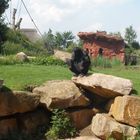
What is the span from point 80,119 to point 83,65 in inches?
57.0

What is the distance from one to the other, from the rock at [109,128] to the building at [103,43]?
20.2m

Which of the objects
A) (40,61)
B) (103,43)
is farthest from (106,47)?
(40,61)

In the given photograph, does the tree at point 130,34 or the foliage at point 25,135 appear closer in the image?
the foliage at point 25,135

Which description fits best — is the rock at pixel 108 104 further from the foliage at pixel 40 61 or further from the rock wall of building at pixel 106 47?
the rock wall of building at pixel 106 47

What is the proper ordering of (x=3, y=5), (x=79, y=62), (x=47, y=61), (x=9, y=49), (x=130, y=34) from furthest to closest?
(x=130, y=34)
(x=3, y=5)
(x=9, y=49)
(x=47, y=61)
(x=79, y=62)

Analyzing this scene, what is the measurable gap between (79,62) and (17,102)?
217 centimetres

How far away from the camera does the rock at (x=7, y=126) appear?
1101 cm

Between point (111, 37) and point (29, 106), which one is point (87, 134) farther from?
point (111, 37)

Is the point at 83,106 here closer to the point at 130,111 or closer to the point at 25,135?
the point at 130,111

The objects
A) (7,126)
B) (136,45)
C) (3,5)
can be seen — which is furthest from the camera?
(136,45)

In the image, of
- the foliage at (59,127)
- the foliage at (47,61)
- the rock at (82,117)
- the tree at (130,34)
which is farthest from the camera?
the tree at (130,34)

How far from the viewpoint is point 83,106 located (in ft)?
39.2

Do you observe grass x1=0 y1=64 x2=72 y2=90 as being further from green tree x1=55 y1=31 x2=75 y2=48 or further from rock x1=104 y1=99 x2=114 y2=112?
green tree x1=55 y1=31 x2=75 y2=48

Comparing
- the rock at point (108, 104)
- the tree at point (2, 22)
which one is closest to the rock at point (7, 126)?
the rock at point (108, 104)
